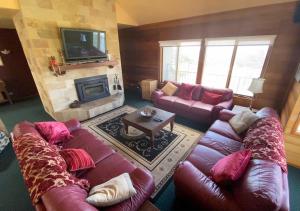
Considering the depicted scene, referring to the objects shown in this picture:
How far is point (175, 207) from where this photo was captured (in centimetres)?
164

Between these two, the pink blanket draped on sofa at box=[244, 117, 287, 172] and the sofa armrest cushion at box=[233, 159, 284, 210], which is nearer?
the sofa armrest cushion at box=[233, 159, 284, 210]

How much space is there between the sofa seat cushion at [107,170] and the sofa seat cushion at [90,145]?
0.37 feet

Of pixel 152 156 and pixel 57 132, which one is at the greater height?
pixel 57 132

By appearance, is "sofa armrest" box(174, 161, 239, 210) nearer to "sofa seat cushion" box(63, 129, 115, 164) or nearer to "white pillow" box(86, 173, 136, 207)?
"white pillow" box(86, 173, 136, 207)

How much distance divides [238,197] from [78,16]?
446cm

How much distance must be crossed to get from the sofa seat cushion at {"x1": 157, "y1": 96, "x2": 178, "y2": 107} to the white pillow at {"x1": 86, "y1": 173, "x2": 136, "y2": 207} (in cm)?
283

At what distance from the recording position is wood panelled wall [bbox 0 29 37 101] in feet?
15.0

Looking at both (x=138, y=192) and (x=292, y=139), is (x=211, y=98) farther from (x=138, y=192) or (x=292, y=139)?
(x=138, y=192)

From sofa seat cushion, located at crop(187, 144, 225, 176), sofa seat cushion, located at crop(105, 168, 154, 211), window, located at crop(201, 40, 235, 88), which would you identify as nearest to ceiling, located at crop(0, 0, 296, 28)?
window, located at crop(201, 40, 235, 88)

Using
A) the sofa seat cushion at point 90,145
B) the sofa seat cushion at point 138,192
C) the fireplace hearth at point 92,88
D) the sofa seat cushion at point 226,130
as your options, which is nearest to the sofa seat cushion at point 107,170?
the sofa seat cushion at point 90,145

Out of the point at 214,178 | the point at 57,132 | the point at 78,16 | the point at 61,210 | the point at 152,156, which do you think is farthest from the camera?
the point at 78,16

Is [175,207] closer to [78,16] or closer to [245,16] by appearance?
[245,16]

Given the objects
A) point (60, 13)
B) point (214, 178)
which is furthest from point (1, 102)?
point (214, 178)

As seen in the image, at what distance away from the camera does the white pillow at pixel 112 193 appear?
1.07 meters
